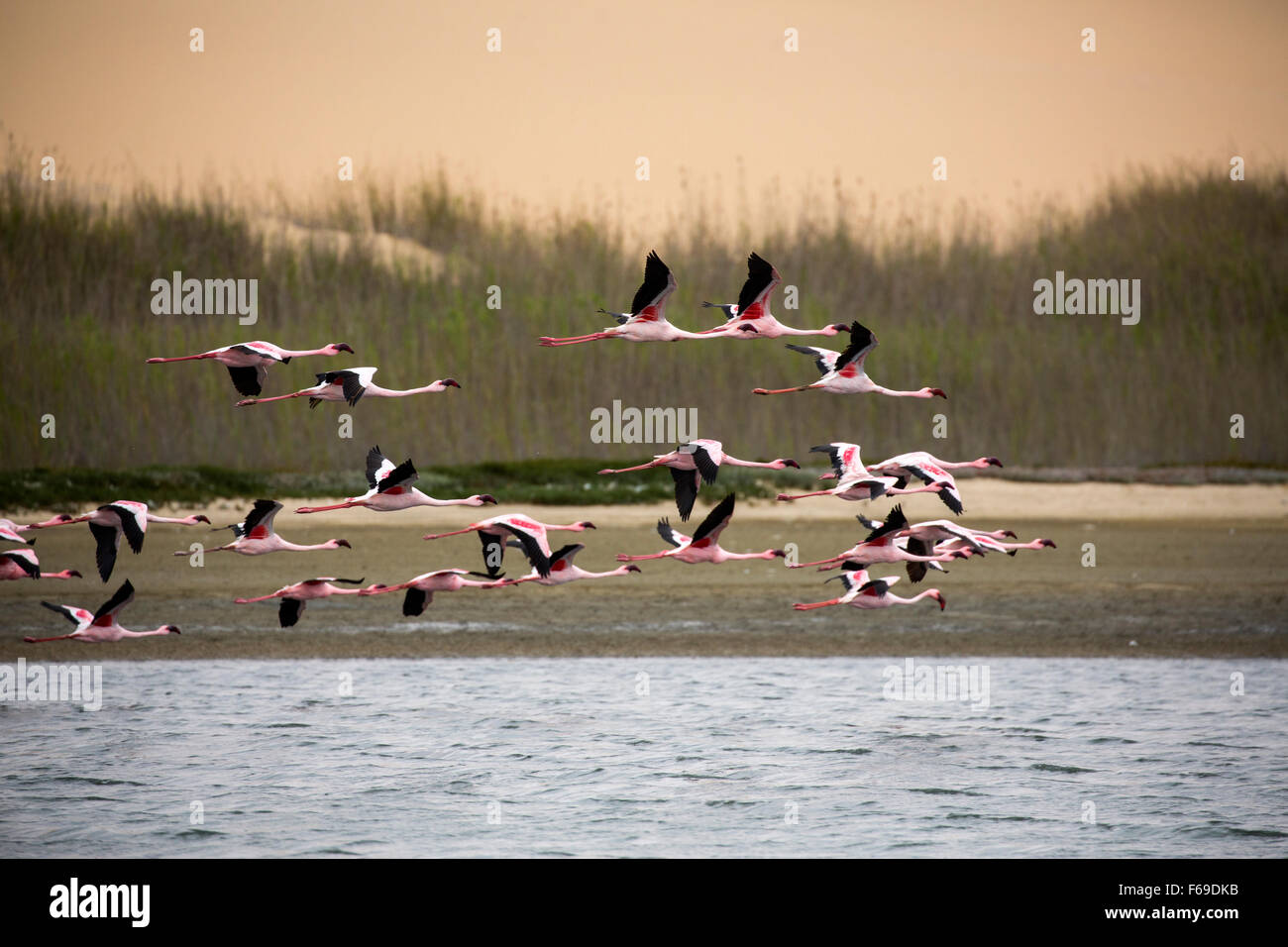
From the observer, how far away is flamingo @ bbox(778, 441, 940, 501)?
44.3 ft

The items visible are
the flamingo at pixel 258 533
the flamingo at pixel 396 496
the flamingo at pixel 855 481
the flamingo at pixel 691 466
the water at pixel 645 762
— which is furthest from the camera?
the water at pixel 645 762

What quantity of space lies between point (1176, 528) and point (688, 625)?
35.7 feet

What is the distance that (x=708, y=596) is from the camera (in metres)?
24.7

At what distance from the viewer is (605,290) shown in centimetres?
3938

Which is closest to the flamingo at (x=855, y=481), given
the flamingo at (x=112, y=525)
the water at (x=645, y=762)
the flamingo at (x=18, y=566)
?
the water at (x=645, y=762)

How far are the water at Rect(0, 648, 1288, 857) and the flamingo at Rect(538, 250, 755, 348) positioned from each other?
16.7 feet

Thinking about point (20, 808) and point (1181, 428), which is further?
point (1181, 428)

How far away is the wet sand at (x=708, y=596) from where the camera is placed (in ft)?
73.3

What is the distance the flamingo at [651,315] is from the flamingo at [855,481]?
1.55 m

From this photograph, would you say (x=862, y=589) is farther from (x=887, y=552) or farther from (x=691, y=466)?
(x=691, y=466)

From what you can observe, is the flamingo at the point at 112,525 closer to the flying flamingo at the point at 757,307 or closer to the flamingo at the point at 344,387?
the flamingo at the point at 344,387
